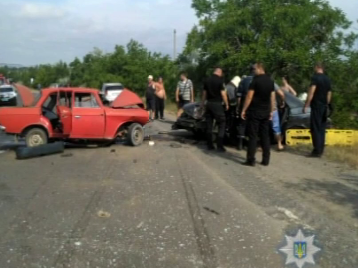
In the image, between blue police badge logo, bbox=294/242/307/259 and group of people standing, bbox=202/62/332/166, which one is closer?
blue police badge logo, bbox=294/242/307/259

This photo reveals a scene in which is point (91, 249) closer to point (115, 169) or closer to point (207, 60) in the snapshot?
point (115, 169)

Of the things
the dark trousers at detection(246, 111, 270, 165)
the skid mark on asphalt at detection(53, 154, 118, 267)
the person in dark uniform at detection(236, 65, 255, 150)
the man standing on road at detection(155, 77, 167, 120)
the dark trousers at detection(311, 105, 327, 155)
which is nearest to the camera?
the skid mark on asphalt at detection(53, 154, 118, 267)

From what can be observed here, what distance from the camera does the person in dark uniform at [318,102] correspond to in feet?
30.9

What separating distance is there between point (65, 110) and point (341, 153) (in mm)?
5936

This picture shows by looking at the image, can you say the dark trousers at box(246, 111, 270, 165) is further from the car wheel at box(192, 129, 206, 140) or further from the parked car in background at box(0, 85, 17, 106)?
the parked car in background at box(0, 85, 17, 106)

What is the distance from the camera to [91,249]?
4.41 meters

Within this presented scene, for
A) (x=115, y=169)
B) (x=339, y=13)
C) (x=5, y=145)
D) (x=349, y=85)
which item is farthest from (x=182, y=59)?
(x=115, y=169)

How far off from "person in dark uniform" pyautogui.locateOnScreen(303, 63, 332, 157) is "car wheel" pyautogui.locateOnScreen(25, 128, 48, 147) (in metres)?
5.60

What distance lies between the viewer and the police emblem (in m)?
4.25

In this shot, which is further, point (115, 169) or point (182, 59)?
point (182, 59)

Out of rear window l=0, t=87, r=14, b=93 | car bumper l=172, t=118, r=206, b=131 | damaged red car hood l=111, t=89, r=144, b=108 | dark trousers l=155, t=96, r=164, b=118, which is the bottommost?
car bumper l=172, t=118, r=206, b=131

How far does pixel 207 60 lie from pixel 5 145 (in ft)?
42.3

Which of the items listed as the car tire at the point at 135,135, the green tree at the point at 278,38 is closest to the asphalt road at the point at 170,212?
the car tire at the point at 135,135

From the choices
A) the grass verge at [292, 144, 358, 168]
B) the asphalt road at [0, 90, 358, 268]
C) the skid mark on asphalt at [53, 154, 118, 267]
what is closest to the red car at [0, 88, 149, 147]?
the asphalt road at [0, 90, 358, 268]
